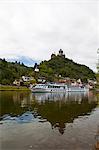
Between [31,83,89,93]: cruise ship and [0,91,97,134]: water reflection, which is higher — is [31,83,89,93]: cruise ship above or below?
above

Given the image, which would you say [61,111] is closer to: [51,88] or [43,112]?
[43,112]

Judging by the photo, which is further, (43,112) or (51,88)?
(51,88)

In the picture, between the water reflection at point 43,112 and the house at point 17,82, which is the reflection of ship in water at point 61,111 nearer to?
the water reflection at point 43,112

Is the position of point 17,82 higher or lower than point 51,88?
higher

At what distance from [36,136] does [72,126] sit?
6677 mm

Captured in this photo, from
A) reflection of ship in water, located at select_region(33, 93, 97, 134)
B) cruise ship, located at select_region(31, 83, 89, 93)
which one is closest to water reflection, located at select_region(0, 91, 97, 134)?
reflection of ship in water, located at select_region(33, 93, 97, 134)

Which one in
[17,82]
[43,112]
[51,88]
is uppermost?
[17,82]

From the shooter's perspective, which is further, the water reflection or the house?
the house

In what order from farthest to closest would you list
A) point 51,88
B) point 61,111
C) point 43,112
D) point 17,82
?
point 17,82, point 51,88, point 61,111, point 43,112

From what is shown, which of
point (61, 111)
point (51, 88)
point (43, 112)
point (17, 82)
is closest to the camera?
point (43, 112)

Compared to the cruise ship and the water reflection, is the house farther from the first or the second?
the water reflection

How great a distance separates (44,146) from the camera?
60.6ft

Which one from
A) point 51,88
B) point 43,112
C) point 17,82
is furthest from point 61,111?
point 17,82

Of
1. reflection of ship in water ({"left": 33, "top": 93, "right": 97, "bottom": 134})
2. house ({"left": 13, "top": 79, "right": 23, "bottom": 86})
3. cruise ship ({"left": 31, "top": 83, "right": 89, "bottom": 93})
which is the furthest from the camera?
house ({"left": 13, "top": 79, "right": 23, "bottom": 86})
